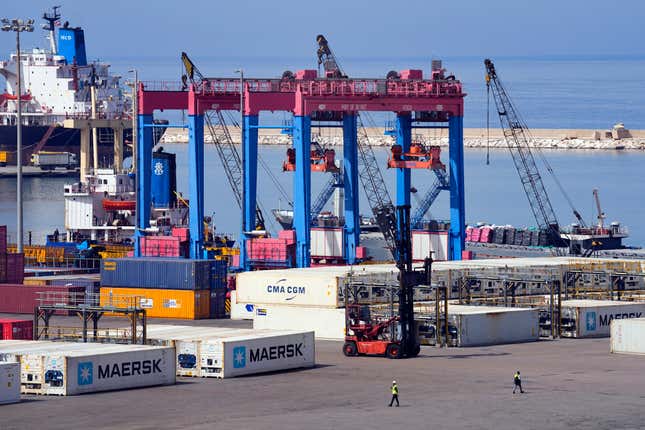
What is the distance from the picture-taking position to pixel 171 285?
8331 cm

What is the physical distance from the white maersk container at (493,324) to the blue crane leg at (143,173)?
100 feet

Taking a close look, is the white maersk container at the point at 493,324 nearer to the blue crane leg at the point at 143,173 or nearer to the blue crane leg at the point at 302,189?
the blue crane leg at the point at 302,189

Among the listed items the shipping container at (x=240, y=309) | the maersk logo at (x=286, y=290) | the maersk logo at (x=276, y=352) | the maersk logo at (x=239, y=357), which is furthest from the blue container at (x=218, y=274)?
the maersk logo at (x=239, y=357)

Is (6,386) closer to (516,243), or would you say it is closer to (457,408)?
(457,408)

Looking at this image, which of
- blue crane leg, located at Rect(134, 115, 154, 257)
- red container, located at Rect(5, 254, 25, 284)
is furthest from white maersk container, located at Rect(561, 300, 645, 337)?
blue crane leg, located at Rect(134, 115, 154, 257)

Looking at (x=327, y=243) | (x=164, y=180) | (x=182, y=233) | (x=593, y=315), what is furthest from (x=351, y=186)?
(x=593, y=315)

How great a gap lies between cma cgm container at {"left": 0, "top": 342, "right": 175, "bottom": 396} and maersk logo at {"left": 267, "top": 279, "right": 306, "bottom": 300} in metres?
17.4

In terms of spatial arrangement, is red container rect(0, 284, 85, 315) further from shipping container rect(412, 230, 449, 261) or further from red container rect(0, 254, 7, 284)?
shipping container rect(412, 230, 449, 261)

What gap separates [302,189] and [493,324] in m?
23.6

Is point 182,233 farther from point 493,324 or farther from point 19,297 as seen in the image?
point 493,324

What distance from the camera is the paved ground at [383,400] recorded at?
51.0m

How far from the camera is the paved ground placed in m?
51.0

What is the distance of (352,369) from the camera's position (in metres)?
64.6

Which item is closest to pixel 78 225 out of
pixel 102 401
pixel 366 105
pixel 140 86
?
pixel 140 86
